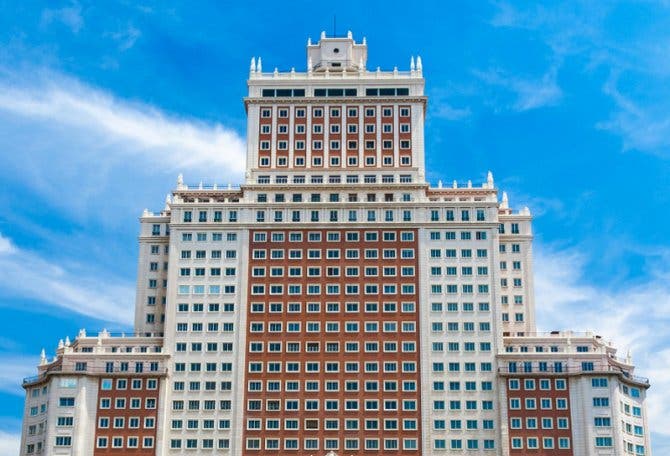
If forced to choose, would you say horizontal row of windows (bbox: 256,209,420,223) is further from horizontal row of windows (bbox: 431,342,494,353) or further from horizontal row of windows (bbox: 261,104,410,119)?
horizontal row of windows (bbox: 431,342,494,353)

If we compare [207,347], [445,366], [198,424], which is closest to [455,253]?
[445,366]

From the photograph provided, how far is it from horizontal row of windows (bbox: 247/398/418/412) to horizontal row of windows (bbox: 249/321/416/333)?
9656 millimetres

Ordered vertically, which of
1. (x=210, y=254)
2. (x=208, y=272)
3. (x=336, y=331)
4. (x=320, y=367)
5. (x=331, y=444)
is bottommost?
(x=331, y=444)

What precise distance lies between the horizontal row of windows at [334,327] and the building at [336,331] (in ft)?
0.96

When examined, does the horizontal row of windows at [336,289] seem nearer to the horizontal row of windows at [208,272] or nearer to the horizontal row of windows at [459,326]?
the horizontal row of windows at [208,272]

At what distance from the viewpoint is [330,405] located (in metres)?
143

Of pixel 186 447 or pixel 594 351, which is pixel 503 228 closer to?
pixel 594 351

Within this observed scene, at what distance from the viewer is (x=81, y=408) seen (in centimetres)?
14062

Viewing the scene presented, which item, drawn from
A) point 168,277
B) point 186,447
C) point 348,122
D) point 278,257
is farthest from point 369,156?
point 186,447

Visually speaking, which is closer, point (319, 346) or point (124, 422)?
point (124, 422)

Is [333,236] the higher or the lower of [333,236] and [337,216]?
the lower

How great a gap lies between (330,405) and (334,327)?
35.5 ft

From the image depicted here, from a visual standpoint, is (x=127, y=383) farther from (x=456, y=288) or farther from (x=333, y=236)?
(x=456, y=288)

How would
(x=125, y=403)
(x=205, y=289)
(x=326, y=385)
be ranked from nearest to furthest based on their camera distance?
(x=125, y=403) → (x=326, y=385) → (x=205, y=289)
